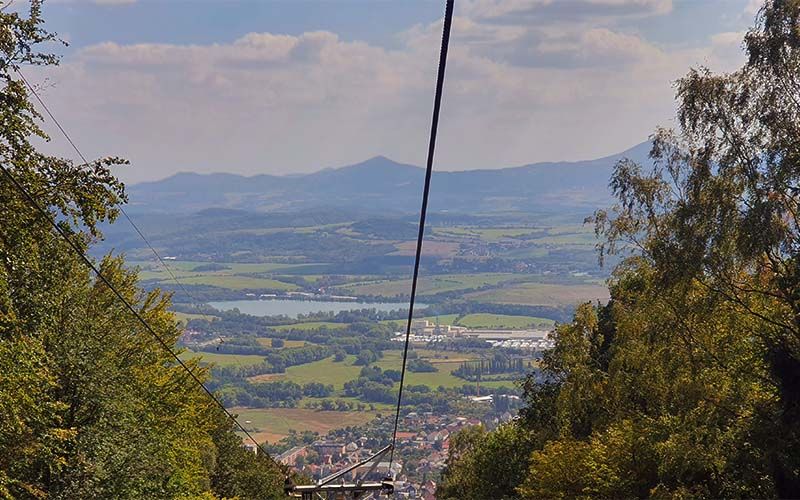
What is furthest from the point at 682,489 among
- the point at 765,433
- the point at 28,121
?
the point at 28,121

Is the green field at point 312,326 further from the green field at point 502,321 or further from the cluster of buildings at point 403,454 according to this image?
the cluster of buildings at point 403,454

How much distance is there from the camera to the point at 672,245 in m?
21.6

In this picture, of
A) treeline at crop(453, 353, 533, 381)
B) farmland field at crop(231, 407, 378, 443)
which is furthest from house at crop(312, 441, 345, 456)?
treeline at crop(453, 353, 533, 381)

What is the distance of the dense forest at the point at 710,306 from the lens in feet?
58.3

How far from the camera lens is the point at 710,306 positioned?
20922mm

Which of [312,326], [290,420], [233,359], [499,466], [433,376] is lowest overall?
[290,420]

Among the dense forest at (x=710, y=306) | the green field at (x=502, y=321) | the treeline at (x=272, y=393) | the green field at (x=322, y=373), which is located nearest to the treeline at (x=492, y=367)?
the green field at (x=322, y=373)

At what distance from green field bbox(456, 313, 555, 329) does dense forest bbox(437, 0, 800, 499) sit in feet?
427

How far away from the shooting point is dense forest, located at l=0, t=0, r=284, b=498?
14.0 metres

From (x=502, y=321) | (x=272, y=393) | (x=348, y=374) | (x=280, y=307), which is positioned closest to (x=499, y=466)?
(x=272, y=393)

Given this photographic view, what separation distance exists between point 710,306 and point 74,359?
46.9ft

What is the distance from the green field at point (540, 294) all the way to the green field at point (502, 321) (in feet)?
21.1

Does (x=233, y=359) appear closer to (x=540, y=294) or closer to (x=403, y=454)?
(x=403, y=454)

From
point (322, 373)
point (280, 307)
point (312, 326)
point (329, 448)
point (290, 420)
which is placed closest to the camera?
point (329, 448)
